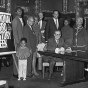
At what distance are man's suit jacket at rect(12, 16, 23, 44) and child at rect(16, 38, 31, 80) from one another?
19 centimetres

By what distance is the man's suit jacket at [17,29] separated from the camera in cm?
444

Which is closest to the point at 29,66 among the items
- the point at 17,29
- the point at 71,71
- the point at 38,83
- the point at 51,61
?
the point at 51,61

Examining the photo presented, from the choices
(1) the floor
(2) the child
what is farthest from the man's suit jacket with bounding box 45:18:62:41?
(1) the floor

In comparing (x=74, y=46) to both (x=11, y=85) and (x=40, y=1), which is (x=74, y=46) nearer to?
(x=11, y=85)

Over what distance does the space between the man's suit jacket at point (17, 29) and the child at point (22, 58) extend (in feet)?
0.61

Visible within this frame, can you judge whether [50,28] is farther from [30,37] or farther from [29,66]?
[29,66]

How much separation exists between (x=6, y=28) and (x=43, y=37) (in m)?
2.45

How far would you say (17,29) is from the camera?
4.48m

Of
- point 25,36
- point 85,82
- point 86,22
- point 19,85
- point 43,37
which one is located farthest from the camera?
point 86,22

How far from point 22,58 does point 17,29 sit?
59 cm

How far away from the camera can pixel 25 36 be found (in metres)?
4.57

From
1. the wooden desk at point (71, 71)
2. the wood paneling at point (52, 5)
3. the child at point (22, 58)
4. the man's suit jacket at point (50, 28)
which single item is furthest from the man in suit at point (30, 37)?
the wood paneling at point (52, 5)

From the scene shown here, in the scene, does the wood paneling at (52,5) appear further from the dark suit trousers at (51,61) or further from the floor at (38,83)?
the floor at (38,83)

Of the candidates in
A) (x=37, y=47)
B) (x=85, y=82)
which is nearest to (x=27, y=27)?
(x=37, y=47)
